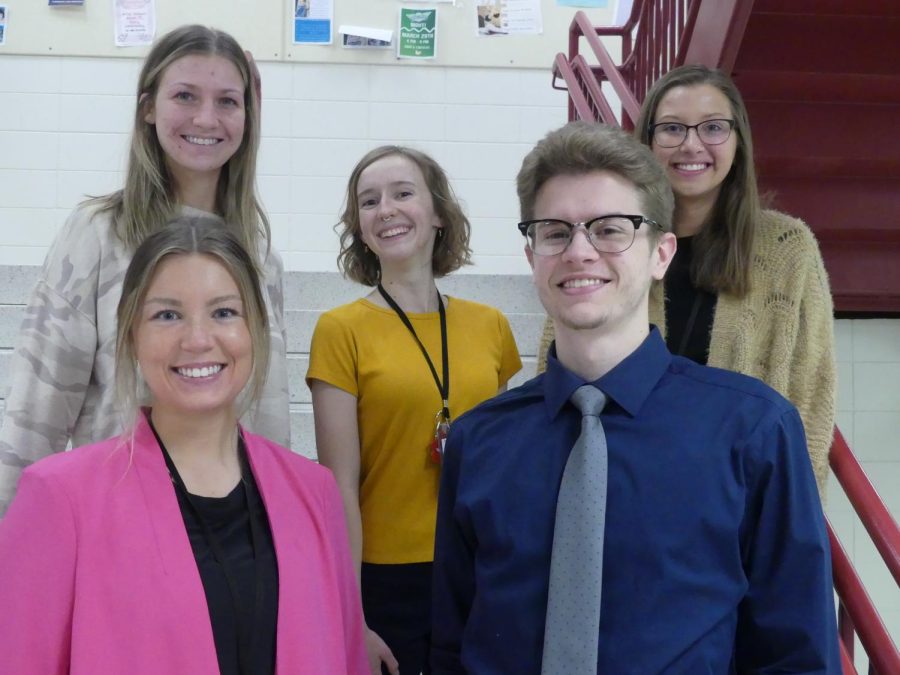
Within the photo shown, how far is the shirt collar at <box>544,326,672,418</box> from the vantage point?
1348 mm

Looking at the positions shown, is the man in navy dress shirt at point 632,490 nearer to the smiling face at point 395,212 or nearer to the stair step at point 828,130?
the smiling face at point 395,212

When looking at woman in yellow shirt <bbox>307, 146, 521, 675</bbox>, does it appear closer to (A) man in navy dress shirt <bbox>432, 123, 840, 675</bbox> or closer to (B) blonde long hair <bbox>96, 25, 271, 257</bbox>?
(B) blonde long hair <bbox>96, 25, 271, 257</bbox>

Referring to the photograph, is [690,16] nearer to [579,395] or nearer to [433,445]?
[433,445]

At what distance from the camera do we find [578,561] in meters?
1.24

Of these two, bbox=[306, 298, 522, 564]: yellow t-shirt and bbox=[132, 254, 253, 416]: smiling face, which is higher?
bbox=[132, 254, 253, 416]: smiling face

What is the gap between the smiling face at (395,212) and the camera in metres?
2.12

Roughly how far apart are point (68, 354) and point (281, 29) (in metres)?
3.97

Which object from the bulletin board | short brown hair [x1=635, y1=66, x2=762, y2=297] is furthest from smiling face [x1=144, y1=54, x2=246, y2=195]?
the bulletin board

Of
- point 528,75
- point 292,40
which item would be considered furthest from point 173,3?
point 528,75

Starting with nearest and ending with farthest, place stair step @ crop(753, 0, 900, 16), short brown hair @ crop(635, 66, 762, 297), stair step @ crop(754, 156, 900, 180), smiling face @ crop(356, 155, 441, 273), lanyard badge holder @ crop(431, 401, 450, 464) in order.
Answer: short brown hair @ crop(635, 66, 762, 297), lanyard badge holder @ crop(431, 401, 450, 464), smiling face @ crop(356, 155, 441, 273), stair step @ crop(753, 0, 900, 16), stair step @ crop(754, 156, 900, 180)

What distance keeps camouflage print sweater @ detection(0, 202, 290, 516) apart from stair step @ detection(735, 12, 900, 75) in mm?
2299

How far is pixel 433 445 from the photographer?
1.94m

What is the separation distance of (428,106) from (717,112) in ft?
11.7

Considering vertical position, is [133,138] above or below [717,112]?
below
